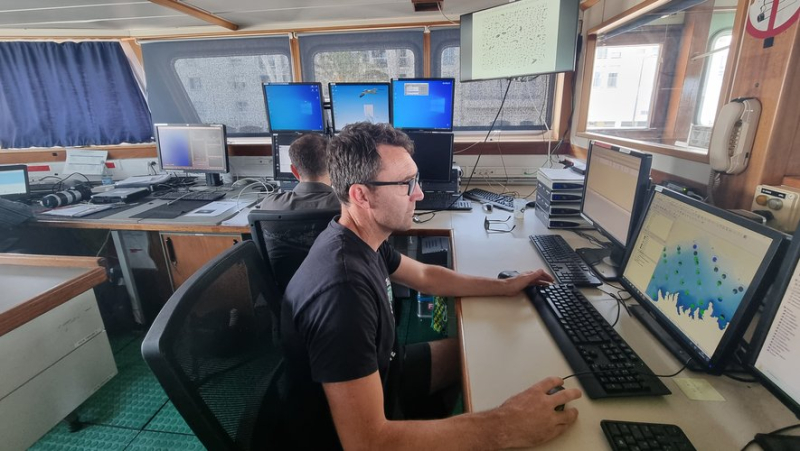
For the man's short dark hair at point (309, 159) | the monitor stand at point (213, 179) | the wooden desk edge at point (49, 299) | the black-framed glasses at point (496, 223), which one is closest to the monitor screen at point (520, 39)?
the black-framed glasses at point (496, 223)

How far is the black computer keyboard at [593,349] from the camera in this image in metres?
0.78

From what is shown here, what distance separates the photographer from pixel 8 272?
4.69ft

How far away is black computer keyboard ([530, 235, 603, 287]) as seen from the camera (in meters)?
1.28

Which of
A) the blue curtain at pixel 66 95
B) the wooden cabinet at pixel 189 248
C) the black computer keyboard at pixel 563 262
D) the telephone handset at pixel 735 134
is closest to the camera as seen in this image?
the telephone handset at pixel 735 134

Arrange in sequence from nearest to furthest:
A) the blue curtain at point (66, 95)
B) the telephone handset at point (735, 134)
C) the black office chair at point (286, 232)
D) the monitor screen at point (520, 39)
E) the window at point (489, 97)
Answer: the telephone handset at point (735, 134) < the black office chair at point (286, 232) < the monitor screen at point (520, 39) < the window at point (489, 97) < the blue curtain at point (66, 95)

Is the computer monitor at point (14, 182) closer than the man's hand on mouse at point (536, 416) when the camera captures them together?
No

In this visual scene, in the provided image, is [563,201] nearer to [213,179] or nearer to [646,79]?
[646,79]

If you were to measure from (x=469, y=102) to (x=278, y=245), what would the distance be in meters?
2.15

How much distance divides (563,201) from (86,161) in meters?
3.69

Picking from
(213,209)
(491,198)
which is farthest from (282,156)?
(491,198)

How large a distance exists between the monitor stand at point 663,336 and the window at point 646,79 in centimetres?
141

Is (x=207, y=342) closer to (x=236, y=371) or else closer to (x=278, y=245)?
(x=236, y=371)

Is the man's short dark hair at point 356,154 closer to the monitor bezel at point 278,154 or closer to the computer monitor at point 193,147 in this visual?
the monitor bezel at point 278,154

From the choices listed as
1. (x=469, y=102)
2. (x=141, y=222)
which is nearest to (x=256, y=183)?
(x=141, y=222)
